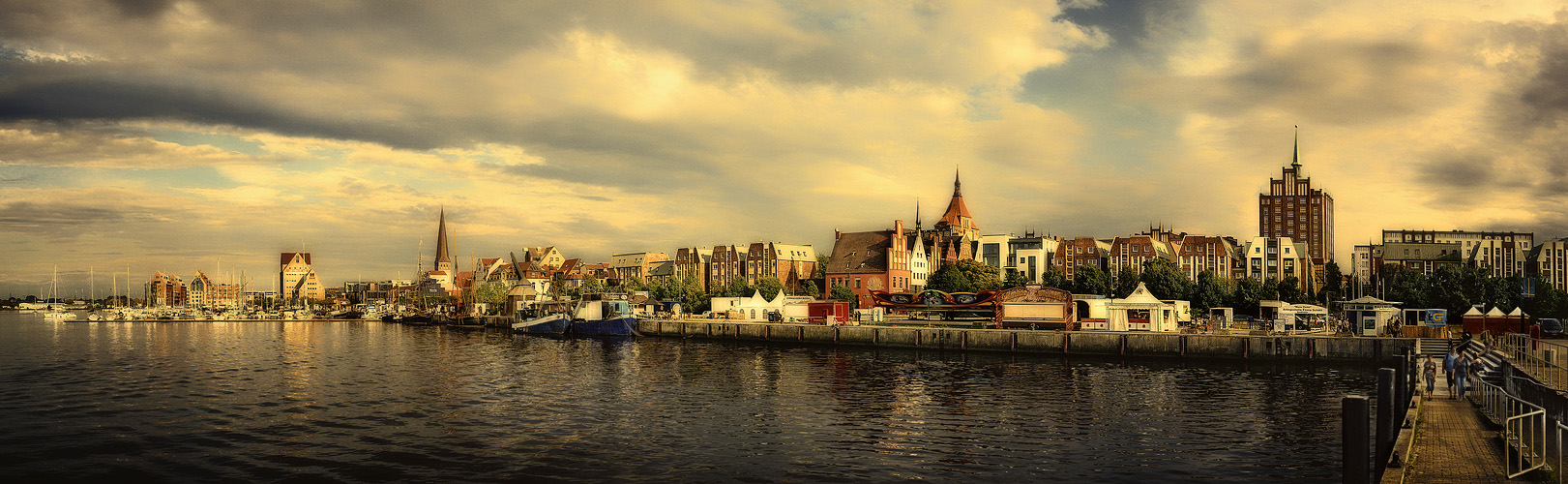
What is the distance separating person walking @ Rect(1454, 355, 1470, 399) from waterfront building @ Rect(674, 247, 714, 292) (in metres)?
153

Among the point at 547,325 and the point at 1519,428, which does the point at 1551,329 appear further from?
the point at 547,325

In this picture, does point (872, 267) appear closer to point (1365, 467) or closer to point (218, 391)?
point (218, 391)

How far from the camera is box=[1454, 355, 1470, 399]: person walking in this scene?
2938cm

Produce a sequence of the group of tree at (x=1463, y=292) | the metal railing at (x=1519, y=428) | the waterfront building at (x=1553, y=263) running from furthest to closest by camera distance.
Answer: the waterfront building at (x=1553, y=263) < the group of tree at (x=1463, y=292) < the metal railing at (x=1519, y=428)

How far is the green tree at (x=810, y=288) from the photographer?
147 meters

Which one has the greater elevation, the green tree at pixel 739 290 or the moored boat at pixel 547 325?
the green tree at pixel 739 290

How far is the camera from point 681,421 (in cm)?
3597

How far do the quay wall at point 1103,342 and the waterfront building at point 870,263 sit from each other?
53.7 meters

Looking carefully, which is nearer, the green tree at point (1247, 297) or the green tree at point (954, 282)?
the green tree at point (1247, 297)

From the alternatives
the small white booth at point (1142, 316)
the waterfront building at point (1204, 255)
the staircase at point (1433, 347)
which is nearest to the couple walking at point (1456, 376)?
the staircase at point (1433, 347)

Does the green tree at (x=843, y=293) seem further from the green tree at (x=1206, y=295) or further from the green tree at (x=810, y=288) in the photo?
the green tree at (x=1206, y=295)

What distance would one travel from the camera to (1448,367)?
106 ft

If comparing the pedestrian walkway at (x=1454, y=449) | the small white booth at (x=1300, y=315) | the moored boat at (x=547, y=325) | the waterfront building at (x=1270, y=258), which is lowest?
the moored boat at (x=547, y=325)

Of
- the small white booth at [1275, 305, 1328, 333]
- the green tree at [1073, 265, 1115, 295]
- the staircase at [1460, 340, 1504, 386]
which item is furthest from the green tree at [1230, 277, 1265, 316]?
the staircase at [1460, 340, 1504, 386]
